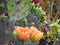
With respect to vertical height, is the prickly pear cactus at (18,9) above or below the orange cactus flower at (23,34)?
above

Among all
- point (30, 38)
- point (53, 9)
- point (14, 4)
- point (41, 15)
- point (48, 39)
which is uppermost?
point (14, 4)

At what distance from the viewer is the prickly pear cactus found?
107 centimetres

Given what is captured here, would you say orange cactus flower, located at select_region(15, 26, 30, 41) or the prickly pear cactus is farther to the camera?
the prickly pear cactus

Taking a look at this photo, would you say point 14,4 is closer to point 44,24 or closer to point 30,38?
point 30,38

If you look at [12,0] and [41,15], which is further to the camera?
[41,15]

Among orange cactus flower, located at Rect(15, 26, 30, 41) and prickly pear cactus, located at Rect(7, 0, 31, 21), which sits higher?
prickly pear cactus, located at Rect(7, 0, 31, 21)

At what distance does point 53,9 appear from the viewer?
3195mm

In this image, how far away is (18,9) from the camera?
3.68 ft

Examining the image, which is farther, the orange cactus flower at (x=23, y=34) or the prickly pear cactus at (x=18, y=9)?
the prickly pear cactus at (x=18, y=9)

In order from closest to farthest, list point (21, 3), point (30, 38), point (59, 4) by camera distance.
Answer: point (30, 38) < point (21, 3) < point (59, 4)

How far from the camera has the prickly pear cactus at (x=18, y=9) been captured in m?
1.07

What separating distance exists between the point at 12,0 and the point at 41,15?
0.63m

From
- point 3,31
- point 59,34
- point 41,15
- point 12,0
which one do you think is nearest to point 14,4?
point 12,0

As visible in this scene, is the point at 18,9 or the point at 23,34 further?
the point at 18,9
